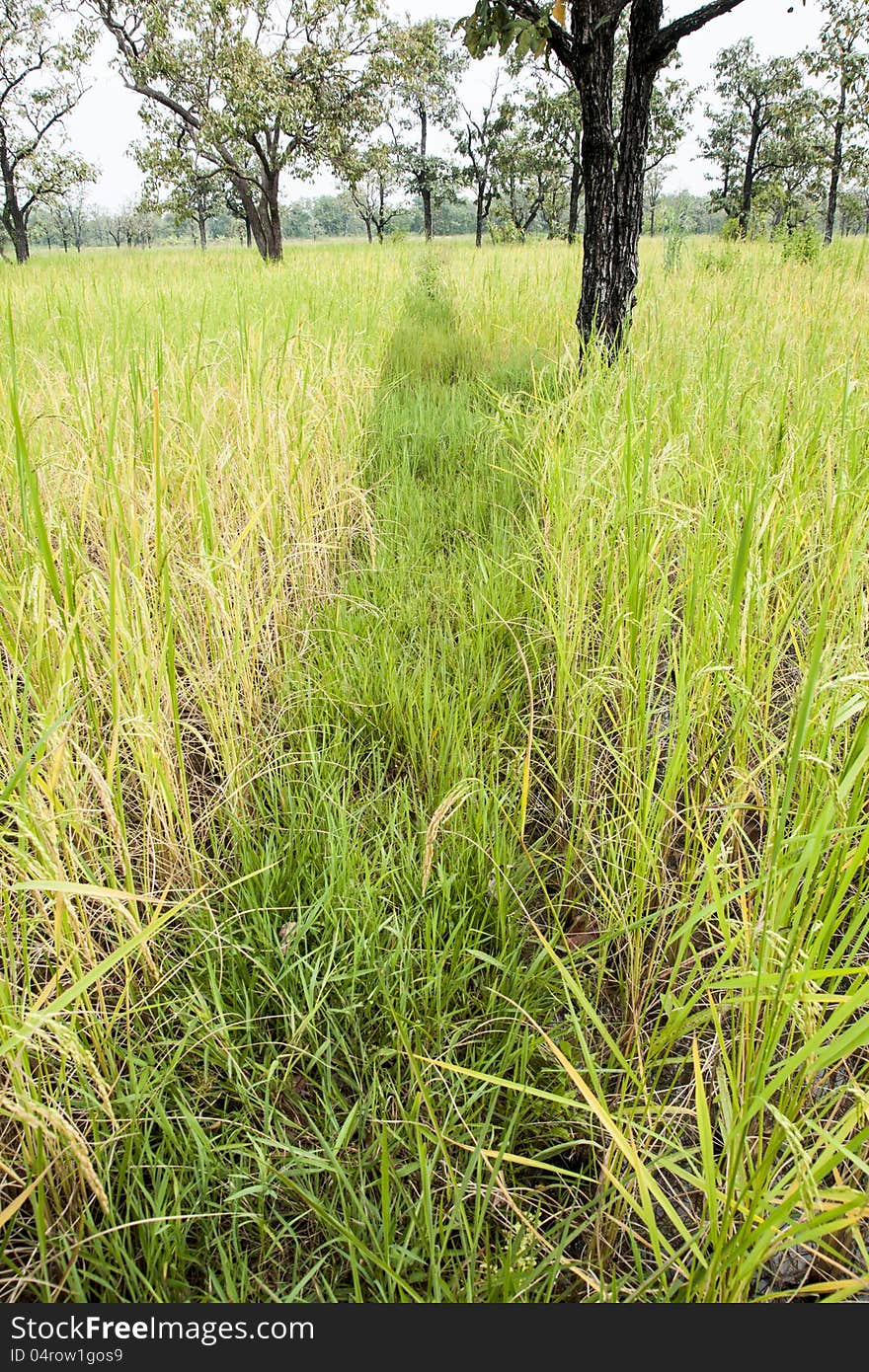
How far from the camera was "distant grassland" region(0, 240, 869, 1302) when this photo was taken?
2.83 feet

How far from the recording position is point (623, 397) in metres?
2.53

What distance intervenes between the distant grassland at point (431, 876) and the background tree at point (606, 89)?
1.64 metres

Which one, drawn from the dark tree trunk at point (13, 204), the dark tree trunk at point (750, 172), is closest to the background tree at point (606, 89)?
the dark tree trunk at point (13, 204)

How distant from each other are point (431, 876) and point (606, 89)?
4.26 m

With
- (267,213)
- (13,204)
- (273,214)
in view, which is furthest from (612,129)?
(13,204)

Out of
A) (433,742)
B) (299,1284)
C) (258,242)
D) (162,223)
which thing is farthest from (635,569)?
(162,223)

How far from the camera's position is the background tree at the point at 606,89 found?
3.51 metres

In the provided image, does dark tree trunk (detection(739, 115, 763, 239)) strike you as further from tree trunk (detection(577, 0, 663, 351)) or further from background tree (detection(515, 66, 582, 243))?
tree trunk (detection(577, 0, 663, 351))

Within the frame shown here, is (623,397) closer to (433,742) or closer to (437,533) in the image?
(437,533)

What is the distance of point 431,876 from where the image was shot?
4.43 feet

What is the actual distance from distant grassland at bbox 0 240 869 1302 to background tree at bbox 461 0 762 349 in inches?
64.7

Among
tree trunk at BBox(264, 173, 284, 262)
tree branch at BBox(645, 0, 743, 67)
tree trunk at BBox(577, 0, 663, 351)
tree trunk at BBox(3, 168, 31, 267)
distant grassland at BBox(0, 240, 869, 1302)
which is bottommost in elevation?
distant grassland at BBox(0, 240, 869, 1302)

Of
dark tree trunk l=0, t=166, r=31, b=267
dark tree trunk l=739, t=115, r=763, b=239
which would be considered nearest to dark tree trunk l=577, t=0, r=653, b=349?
dark tree trunk l=0, t=166, r=31, b=267

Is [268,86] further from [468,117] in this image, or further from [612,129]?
[468,117]
